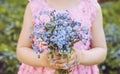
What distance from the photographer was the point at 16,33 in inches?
223

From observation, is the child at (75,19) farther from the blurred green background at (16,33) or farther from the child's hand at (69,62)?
the blurred green background at (16,33)

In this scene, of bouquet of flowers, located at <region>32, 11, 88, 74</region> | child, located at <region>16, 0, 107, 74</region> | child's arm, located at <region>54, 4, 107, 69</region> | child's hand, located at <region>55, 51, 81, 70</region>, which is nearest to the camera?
bouquet of flowers, located at <region>32, 11, 88, 74</region>

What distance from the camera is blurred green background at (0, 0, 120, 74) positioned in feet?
16.7

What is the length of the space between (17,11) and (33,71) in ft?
10.0

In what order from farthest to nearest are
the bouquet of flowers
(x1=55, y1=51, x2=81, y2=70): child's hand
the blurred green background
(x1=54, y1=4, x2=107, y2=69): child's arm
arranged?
1. the blurred green background
2. (x1=54, y1=4, x2=107, y2=69): child's arm
3. (x1=55, y1=51, x2=81, y2=70): child's hand
4. the bouquet of flowers

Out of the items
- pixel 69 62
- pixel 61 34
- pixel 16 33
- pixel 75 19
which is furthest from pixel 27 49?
pixel 16 33

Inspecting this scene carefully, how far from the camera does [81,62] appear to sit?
9.43 ft

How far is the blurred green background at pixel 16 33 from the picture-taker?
5.08 metres

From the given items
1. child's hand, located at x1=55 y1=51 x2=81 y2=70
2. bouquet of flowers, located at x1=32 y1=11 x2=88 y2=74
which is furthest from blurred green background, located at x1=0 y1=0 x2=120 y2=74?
bouquet of flowers, located at x1=32 y1=11 x2=88 y2=74

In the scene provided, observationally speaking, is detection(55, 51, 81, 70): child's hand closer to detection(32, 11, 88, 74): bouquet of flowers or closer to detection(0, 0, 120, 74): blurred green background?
detection(32, 11, 88, 74): bouquet of flowers

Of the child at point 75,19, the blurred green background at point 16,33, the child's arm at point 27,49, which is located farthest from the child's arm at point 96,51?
the blurred green background at point 16,33

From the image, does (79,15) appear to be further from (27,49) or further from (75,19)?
Result: (27,49)

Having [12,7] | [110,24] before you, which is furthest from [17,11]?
[110,24]

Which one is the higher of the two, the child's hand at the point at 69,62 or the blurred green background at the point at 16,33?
the blurred green background at the point at 16,33
